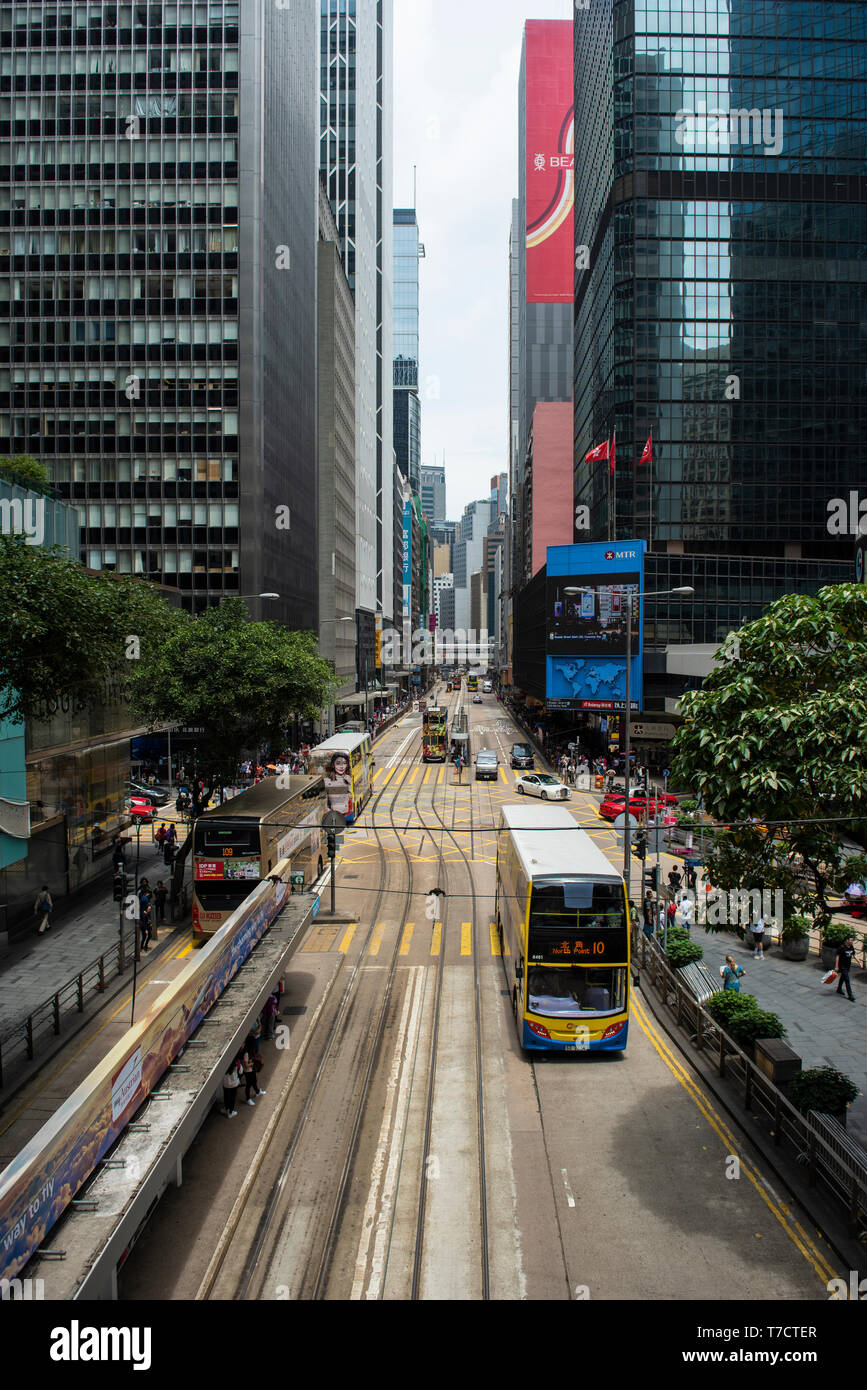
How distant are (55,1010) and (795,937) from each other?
59.1 ft

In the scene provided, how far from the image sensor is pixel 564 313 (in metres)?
158

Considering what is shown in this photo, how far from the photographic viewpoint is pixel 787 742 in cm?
1205

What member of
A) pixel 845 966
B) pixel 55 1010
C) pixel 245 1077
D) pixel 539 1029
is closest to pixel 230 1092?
pixel 245 1077

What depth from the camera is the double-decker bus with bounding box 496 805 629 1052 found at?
15695 millimetres

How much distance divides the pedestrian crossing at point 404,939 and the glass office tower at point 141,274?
3775 cm

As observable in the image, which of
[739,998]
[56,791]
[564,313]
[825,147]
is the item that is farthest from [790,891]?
[564,313]

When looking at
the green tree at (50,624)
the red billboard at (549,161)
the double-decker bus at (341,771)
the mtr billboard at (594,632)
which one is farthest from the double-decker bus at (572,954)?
the red billboard at (549,161)

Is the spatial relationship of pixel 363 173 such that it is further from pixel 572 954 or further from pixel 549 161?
pixel 572 954

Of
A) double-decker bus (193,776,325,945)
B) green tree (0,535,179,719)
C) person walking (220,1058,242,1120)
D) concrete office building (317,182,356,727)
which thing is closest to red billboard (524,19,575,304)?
concrete office building (317,182,356,727)

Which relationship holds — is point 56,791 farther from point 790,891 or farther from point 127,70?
point 127,70

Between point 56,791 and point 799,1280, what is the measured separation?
2326 centimetres

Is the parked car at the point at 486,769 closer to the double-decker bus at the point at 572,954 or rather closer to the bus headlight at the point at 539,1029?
the double-decker bus at the point at 572,954

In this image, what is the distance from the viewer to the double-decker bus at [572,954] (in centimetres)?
1570

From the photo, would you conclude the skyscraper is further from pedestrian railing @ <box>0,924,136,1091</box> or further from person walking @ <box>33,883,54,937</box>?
pedestrian railing @ <box>0,924,136,1091</box>
